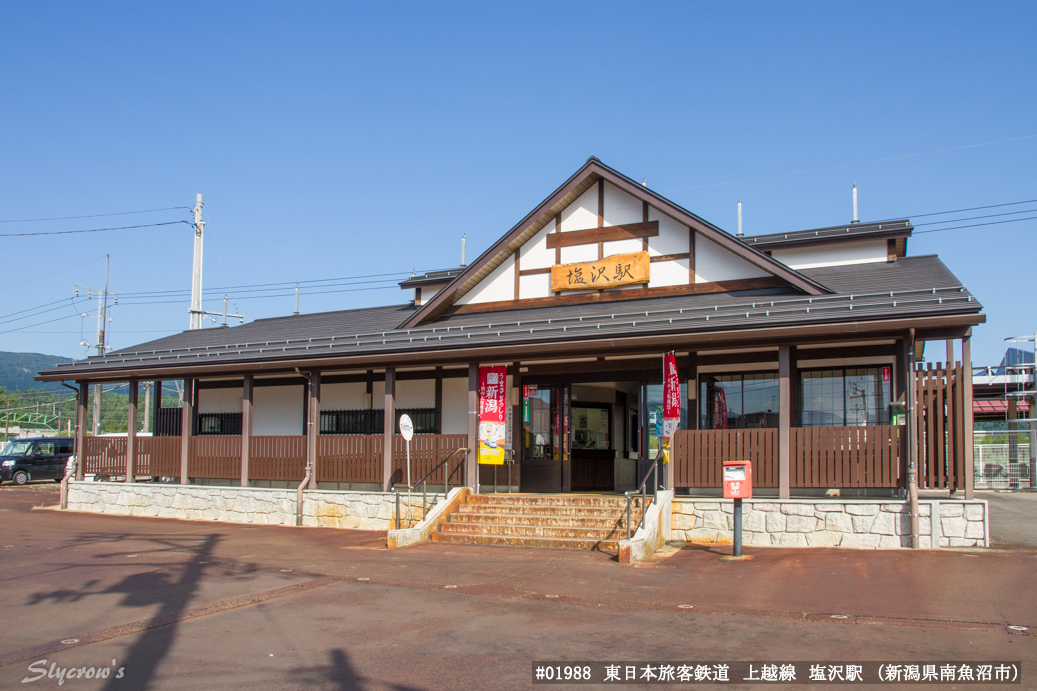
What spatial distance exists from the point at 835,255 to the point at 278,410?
1389cm

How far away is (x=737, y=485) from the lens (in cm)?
1157

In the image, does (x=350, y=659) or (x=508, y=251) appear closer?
(x=350, y=659)

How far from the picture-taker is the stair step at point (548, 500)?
1391cm

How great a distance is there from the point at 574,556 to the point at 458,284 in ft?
25.1

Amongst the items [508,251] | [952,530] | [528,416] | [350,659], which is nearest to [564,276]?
[508,251]

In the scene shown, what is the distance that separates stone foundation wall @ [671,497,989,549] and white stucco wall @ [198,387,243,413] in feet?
41.4

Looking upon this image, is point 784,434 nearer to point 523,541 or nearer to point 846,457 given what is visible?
point 846,457

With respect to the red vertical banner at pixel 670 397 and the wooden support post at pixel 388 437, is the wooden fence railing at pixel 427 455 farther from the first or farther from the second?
the red vertical banner at pixel 670 397

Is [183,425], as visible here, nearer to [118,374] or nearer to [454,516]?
[118,374]

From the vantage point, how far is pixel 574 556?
1181cm

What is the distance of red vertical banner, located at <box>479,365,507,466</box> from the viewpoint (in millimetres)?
15500

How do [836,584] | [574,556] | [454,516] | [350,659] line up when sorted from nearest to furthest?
[350,659], [836,584], [574,556], [454,516]

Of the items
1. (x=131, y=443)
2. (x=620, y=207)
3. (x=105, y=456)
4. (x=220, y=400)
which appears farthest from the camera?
(x=220, y=400)

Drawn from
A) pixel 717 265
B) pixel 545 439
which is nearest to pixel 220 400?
pixel 545 439
